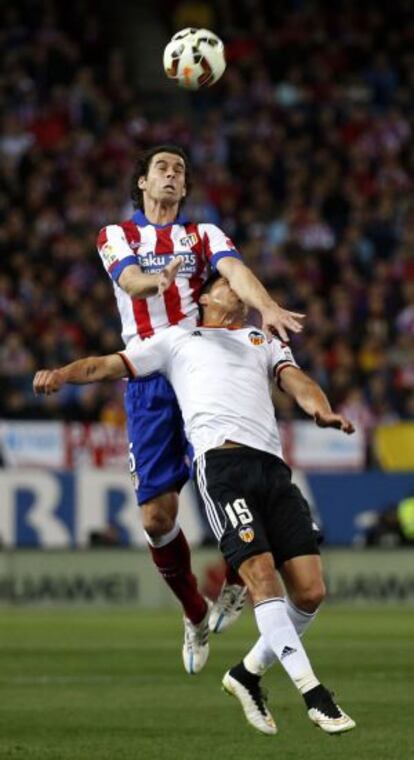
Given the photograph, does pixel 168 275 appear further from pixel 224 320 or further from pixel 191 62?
pixel 191 62

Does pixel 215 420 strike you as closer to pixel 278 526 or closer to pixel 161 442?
pixel 278 526

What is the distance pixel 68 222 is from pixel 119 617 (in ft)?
22.4

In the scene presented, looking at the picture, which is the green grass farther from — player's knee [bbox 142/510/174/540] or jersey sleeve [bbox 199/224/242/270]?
jersey sleeve [bbox 199/224/242/270]

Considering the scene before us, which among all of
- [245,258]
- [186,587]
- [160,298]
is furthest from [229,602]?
[245,258]

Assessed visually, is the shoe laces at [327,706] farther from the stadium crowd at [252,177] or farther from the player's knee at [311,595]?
the stadium crowd at [252,177]

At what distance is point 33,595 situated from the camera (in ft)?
64.9

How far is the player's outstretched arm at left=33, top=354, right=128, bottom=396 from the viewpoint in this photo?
8.84 metres

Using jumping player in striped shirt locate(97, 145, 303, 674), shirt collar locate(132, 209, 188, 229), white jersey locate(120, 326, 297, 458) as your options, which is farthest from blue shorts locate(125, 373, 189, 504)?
shirt collar locate(132, 209, 188, 229)

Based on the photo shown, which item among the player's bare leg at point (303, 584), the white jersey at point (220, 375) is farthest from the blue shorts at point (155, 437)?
the player's bare leg at point (303, 584)

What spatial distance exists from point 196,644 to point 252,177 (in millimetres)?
15697

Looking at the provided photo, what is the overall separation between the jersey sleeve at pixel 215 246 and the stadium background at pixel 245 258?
333 centimetres

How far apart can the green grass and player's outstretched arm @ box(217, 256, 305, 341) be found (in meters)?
2.08

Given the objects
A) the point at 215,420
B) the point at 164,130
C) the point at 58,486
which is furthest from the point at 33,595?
the point at 215,420

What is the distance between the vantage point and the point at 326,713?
8.16 m
